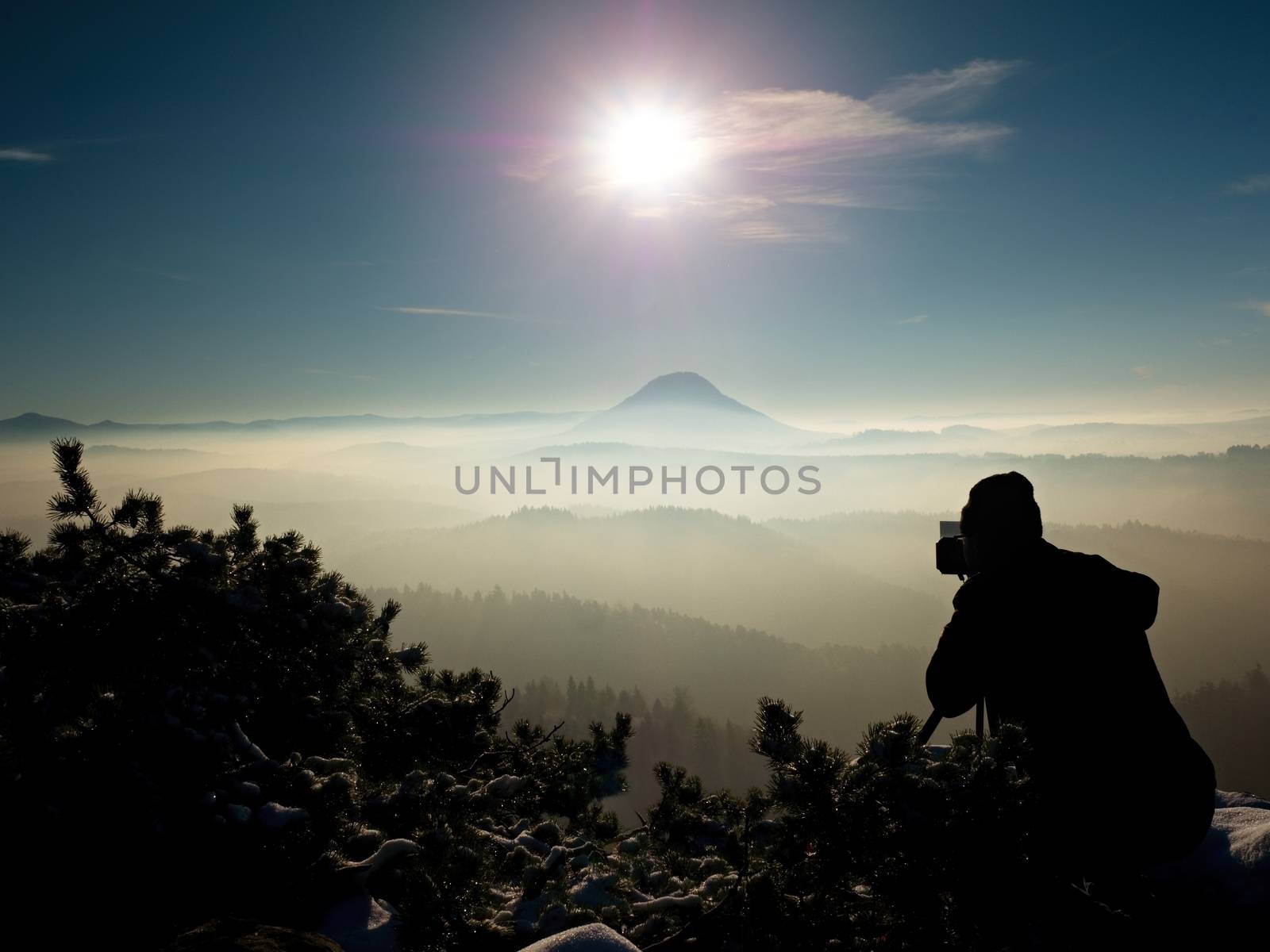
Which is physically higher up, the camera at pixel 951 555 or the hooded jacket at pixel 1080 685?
the camera at pixel 951 555

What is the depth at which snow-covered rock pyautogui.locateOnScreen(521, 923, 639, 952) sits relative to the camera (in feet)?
8.64

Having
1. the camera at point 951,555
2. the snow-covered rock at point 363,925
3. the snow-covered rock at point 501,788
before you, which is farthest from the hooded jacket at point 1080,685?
the snow-covered rock at point 501,788

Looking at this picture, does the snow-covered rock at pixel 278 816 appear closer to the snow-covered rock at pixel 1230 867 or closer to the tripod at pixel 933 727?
the tripod at pixel 933 727

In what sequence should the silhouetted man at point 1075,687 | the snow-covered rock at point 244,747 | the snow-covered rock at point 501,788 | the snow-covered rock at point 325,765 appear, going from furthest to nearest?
the snow-covered rock at point 501,788, the snow-covered rock at point 325,765, the snow-covered rock at point 244,747, the silhouetted man at point 1075,687

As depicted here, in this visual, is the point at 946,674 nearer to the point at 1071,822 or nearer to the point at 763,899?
the point at 1071,822

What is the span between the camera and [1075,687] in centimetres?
333

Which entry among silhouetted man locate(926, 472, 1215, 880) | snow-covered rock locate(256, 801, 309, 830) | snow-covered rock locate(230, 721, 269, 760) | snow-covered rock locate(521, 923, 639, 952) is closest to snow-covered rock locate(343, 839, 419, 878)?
snow-covered rock locate(256, 801, 309, 830)

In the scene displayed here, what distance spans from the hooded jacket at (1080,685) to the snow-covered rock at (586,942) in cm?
198

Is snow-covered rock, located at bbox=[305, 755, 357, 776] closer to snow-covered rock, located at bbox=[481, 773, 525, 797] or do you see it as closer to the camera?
snow-covered rock, located at bbox=[481, 773, 525, 797]

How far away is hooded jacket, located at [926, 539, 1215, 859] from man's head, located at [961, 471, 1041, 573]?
8 centimetres

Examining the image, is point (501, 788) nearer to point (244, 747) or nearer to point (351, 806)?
point (351, 806)

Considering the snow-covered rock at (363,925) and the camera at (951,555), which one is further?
the camera at (951,555)

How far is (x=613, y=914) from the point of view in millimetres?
3857

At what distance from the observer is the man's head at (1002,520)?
379cm
